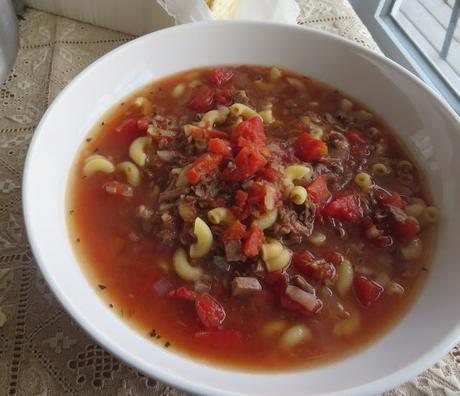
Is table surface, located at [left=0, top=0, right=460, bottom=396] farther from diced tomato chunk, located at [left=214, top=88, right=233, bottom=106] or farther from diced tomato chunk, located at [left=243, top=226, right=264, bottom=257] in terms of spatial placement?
diced tomato chunk, located at [left=214, top=88, right=233, bottom=106]

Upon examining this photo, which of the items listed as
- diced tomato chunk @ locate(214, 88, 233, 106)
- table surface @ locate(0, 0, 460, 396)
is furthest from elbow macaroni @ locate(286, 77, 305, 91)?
table surface @ locate(0, 0, 460, 396)

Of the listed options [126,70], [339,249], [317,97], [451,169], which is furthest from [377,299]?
[126,70]

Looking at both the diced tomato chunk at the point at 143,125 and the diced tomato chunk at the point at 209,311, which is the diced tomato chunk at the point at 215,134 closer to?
the diced tomato chunk at the point at 143,125

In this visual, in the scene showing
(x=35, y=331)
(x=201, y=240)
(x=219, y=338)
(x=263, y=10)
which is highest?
(x=263, y=10)

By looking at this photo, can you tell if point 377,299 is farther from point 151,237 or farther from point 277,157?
point 151,237

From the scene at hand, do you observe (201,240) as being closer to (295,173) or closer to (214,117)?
(295,173)

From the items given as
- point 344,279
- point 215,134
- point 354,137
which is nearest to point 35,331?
point 215,134
